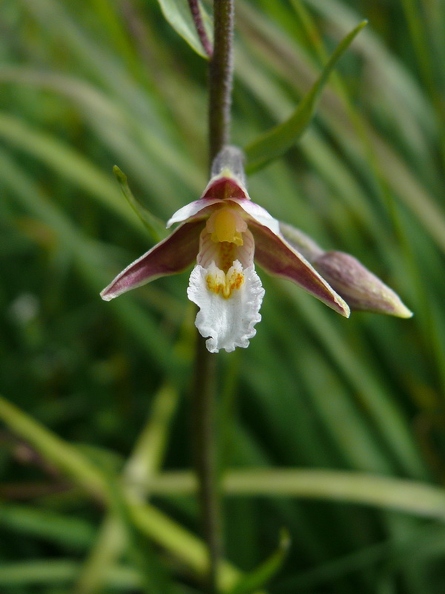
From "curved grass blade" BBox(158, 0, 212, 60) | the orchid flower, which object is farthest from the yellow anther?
"curved grass blade" BBox(158, 0, 212, 60)

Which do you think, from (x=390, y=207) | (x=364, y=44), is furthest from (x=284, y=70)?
(x=390, y=207)

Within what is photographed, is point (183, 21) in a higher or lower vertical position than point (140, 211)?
higher

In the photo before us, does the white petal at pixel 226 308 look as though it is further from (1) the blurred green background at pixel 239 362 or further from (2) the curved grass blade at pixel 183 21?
(1) the blurred green background at pixel 239 362

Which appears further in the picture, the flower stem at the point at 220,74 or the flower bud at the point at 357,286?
the flower bud at the point at 357,286

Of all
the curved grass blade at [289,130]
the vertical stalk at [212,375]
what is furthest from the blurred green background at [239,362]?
the curved grass blade at [289,130]

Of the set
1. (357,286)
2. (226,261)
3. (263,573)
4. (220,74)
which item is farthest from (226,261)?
(263,573)

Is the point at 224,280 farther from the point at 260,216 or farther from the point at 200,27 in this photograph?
the point at 200,27

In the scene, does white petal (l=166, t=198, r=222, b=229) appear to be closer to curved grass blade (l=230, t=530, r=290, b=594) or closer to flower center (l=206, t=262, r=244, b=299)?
flower center (l=206, t=262, r=244, b=299)
